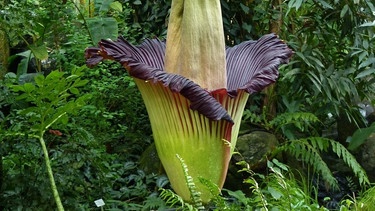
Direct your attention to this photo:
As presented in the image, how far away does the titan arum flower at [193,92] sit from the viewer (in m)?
1.44

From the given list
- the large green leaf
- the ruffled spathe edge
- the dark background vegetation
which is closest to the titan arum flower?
the ruffled spathe edge

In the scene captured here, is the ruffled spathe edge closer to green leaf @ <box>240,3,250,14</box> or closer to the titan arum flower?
the titan arum flower

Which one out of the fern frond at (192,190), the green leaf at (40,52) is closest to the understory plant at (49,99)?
the fern frond at (192,190)

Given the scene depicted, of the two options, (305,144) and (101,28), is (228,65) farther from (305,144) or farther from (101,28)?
(101,28)

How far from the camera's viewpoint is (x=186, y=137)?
1.50 metres

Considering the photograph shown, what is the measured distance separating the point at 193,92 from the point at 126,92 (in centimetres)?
191

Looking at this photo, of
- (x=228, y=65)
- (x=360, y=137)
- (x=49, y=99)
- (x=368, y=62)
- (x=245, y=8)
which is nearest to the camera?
(x=228, y=65)

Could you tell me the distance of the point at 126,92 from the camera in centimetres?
329

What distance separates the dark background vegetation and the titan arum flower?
0.50m

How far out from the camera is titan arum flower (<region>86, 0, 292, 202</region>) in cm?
144

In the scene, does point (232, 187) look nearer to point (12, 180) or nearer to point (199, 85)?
point (12, 180)

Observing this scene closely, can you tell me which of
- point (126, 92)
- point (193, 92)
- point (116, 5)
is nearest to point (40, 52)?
point (126, 92)

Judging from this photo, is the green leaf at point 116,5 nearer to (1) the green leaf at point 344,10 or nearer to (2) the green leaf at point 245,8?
Result: (2) the green leaf at point 245,8

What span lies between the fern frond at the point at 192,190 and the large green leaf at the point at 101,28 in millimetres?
1997
